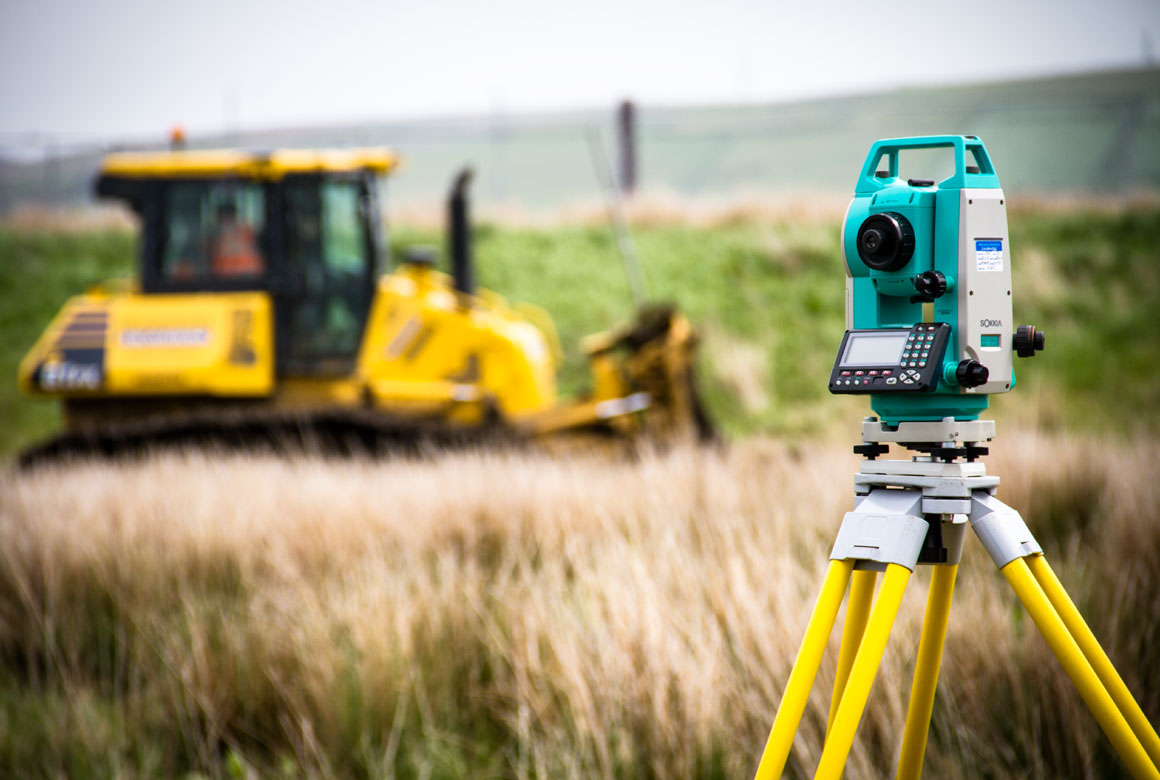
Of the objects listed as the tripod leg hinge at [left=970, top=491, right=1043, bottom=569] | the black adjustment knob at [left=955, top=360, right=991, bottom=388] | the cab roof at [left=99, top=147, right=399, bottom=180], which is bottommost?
the tripod leg hinge at [left=970, top=491, right=1043, bottom=569]

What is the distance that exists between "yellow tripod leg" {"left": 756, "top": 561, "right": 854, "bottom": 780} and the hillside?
4.62ft

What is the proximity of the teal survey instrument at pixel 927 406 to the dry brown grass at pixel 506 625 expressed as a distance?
0.87 m

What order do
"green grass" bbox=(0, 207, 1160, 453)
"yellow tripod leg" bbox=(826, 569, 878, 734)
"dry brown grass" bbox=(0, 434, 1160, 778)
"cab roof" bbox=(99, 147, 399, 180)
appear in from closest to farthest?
"yellow tripod leg" bbox=(826, 569, 878, 734) → "dry brown grass" bbox=(0, 434, 1160, 778) → "cab roof" bbox=(99, 147, 399, 180) → "green grass" bbox=(0, 207, 1160, 453)

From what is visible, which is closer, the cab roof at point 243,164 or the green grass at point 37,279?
the cab roof at point 243,164

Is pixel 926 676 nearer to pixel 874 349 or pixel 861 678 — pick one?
pixel 861 678

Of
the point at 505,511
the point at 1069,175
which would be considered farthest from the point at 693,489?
the point at 1069,175

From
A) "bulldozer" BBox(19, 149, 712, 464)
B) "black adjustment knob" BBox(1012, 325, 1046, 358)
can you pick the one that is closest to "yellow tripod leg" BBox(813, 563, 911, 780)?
"black adjustment knob" BBox(1012, 325, 1046, 358)

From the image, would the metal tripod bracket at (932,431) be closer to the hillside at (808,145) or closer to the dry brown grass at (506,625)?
the dry brown grass at (506,625)

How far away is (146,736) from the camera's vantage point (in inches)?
129

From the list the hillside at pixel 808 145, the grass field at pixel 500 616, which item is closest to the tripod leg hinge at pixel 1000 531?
the grass field at pixel 500 616

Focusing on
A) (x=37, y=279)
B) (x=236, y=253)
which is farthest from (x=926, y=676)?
(x=37, y=279)

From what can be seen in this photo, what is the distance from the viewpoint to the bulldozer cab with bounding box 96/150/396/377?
7677 mm

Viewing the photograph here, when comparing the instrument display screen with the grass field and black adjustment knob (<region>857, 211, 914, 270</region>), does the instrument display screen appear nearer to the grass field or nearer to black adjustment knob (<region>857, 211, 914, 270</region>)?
black adjustment knob (<region>857, 211, 914, 270</region>)

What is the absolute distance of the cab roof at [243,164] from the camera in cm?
755
